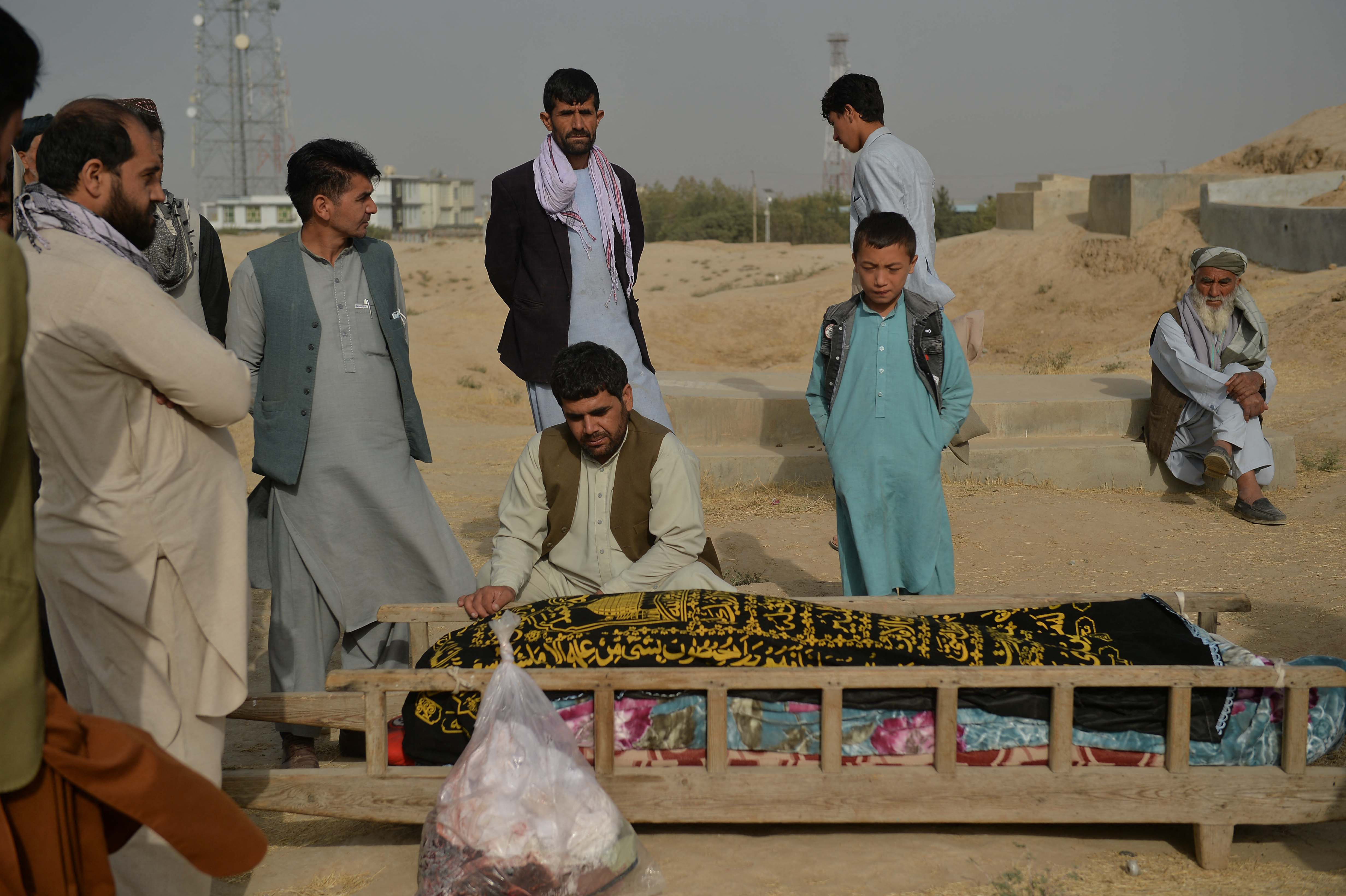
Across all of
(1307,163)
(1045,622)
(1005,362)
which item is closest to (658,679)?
(1045,622)

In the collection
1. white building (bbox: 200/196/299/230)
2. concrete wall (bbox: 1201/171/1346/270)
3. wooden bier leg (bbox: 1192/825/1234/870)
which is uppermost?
white building (bbox: 200/196/299/230)

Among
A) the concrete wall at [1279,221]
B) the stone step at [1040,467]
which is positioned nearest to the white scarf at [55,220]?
the stone step at [1040,467]

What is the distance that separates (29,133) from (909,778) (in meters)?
3.45

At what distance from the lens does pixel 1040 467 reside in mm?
8133

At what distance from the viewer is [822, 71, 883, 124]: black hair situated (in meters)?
5.80

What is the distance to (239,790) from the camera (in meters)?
3.14

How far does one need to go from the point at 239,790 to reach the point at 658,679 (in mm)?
1165

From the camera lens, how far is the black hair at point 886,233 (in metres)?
4.29

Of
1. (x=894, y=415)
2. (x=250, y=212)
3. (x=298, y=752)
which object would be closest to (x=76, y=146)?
(x=298, y=752)

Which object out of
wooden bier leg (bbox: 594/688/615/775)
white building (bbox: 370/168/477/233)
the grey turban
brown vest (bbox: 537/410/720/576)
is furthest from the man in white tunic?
white building (bbox: 370/168/477/233)

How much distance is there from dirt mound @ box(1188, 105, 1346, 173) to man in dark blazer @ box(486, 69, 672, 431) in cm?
2019

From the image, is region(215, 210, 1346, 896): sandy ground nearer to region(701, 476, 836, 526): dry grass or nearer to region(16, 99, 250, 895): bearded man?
region(701, 476, 836, 526): dry grass

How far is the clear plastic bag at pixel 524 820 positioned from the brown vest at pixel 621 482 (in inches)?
37.9

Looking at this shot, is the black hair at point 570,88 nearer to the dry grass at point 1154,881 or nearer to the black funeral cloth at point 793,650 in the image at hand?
the black funeral cloth at point 793,650
